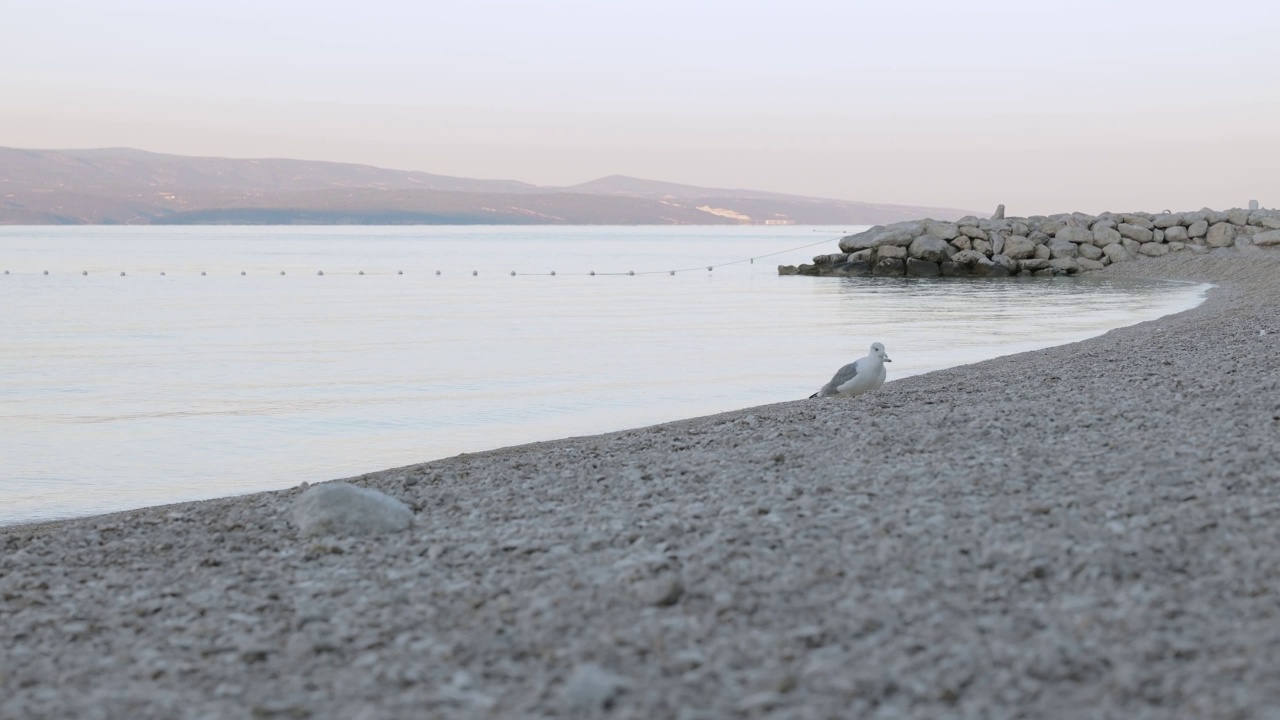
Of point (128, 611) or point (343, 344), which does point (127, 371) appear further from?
point (128, 611)

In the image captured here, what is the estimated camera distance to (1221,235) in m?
44.6

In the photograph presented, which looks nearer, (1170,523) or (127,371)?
(1170,523)

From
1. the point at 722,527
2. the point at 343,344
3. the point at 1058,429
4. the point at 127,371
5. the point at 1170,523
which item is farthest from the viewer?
the point at 343,344

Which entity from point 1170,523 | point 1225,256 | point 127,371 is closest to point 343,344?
point 127,371

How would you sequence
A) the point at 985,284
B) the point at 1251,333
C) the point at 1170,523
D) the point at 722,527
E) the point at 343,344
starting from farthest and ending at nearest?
the point at 985,284
the point at 343,344
the point at 1251,333
the point at 722,527
the point at 1170,523

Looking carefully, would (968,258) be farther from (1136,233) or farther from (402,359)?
(402,359)

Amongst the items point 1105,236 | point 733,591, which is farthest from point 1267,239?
point 733,591

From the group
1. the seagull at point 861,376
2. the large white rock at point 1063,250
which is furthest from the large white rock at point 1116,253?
the seagull at point 861,376

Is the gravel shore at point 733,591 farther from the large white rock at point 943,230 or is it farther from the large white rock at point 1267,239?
the large white rock at point 943,230

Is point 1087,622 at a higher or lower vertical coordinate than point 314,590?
higher

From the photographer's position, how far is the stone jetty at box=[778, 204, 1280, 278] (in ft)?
148

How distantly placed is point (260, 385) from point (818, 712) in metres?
16.0

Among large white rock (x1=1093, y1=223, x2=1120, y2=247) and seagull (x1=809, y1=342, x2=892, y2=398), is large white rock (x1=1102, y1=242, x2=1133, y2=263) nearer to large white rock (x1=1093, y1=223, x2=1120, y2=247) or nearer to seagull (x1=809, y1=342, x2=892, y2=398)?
large white rock (x1=1093, y1=223, x2=1120, y2=247)

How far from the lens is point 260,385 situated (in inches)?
727
